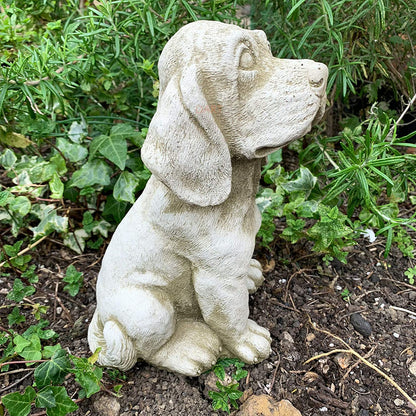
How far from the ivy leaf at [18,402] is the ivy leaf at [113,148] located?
45.8 inches

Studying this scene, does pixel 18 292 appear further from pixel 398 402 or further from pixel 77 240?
pixel 398 402

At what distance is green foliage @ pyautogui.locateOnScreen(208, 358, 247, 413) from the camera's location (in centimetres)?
165

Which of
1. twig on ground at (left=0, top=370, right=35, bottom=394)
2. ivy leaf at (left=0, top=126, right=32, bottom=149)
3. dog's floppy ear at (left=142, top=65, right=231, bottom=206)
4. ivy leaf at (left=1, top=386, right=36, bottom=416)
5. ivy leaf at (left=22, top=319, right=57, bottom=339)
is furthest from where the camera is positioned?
ivy leaf at (left=0, top=126, right=32, bottom=149)

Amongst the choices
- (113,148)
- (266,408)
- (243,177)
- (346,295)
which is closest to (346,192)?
(346,295)

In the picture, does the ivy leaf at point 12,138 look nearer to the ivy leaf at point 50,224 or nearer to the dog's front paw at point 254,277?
the ivy leaf at point 50,224

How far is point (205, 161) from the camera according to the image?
130cm

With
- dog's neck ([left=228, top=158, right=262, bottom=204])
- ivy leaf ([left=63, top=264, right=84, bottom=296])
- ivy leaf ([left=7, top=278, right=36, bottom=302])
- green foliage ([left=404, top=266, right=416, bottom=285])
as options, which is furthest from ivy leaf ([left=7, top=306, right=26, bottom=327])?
green foliage ([left=404, top=266, right=416, bottom=285])

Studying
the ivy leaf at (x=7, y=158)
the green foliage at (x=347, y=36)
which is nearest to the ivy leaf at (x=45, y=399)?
the ivy leaf at (x=7, y=158)

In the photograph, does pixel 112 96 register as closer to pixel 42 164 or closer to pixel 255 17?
pixel 42 164

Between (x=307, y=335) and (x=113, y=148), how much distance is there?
4.64ft

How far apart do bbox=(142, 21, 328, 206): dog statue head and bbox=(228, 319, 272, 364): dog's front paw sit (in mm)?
770

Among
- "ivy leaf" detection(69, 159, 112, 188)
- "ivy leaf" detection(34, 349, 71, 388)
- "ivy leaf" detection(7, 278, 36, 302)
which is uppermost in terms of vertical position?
"ivy leaf" detection(69, 159, 112, 188)

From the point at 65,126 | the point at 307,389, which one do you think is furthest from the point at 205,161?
the point at 65,126

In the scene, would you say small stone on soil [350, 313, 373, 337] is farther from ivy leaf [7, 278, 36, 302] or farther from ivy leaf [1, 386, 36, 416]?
ivy leaf [7, 278, 36, 302]
